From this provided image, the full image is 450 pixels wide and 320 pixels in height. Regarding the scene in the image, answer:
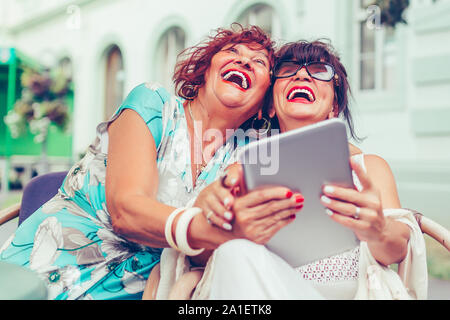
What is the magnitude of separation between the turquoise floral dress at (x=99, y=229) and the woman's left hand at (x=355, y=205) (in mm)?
581

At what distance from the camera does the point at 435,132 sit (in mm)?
5199

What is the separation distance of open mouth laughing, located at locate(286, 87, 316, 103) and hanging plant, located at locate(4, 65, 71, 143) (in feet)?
27.4

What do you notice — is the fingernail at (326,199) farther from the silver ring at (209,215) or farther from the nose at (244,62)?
the nose at (244,62)

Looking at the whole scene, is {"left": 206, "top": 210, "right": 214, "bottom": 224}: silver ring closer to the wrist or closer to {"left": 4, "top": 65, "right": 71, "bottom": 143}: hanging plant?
the wrist

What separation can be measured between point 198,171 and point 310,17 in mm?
5350

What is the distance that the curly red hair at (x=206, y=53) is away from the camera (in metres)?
1.71

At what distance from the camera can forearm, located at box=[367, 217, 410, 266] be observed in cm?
117

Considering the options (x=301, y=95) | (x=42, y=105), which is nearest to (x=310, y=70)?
(x=301, y=95)

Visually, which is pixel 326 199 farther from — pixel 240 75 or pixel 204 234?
pixel 240 75

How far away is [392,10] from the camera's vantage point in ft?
13.5

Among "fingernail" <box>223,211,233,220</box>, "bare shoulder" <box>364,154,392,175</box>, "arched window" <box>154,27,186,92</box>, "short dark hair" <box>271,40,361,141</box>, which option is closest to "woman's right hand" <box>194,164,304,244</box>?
"fingernail" <box>223,211,233,220</box>

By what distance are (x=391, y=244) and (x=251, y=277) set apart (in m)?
0.46
